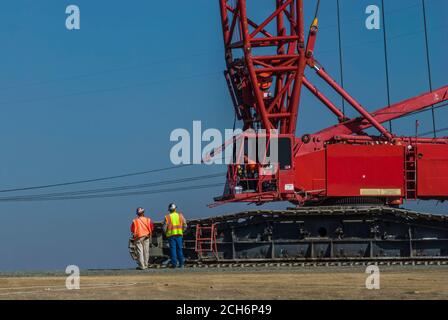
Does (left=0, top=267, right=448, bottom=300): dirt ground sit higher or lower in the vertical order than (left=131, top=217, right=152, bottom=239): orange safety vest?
lower

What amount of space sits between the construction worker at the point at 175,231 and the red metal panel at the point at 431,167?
867cm

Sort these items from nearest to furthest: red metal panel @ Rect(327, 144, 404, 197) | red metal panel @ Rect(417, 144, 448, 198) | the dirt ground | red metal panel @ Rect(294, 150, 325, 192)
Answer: the dirt ground < red metal panel @ Rect(327, 144, 404, 197) < red metal panel @ Rect(294, 150, 325, 192) < red metal panel @ Rect(417, 144, 448, 198)

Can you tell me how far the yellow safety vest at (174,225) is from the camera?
1293 inches

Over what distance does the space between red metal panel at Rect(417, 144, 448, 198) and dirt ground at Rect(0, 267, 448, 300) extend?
8.67 metres

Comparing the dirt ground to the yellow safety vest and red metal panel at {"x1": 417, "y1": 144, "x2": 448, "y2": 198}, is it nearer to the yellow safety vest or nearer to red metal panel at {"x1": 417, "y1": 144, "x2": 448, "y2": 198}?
the yellow safety vest

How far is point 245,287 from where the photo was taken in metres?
21.8

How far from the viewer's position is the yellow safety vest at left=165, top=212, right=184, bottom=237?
32844mm

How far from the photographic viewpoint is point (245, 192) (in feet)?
119

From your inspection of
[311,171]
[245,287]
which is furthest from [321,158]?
[245,287]

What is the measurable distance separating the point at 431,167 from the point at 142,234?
1031cm

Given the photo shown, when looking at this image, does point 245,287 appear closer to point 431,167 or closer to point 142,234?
point 142,234

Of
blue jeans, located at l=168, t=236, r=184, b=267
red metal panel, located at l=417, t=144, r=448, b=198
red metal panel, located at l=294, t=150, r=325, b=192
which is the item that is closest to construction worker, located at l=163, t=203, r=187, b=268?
blue jeans, located at l=168, t=236, r=184, b=267

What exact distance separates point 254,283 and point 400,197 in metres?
14.4
